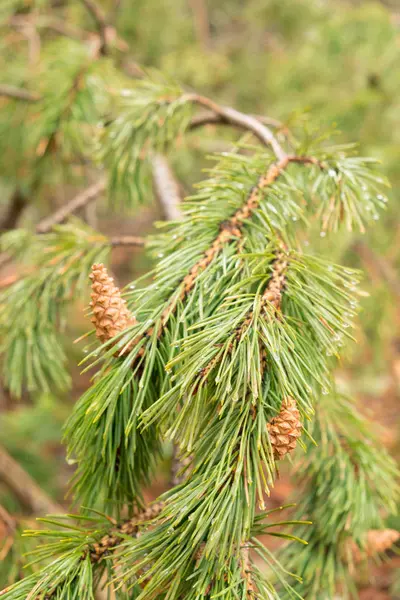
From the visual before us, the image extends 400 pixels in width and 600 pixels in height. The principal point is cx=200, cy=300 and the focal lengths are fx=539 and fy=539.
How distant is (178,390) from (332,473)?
384mm

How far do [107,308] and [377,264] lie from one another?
2126 millimetres

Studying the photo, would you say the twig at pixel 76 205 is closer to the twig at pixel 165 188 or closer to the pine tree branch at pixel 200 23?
the twig at pixel 165 188

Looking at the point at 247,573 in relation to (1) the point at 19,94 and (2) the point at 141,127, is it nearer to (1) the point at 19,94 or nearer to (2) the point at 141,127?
(2) the point at 141,127

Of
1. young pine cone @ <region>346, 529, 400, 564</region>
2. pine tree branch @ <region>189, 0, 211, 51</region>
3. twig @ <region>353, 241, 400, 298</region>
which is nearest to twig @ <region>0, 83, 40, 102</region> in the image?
young pine cone @ <region>346, 529, 400, 564</region>

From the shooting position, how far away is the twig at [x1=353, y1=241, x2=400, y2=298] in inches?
94.6

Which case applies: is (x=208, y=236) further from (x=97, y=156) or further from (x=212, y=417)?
(x=97, y=156)

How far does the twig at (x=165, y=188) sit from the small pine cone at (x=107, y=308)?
1.65ft

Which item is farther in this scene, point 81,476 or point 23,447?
point 23,447

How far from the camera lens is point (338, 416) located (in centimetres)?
87

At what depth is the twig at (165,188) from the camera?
44.6 inches

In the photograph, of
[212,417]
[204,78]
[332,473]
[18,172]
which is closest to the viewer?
[212,417]

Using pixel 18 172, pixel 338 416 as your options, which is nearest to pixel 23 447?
pixel 18 172

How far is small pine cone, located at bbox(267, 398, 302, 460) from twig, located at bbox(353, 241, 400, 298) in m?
2.01

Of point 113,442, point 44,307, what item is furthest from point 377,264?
point 113,442
